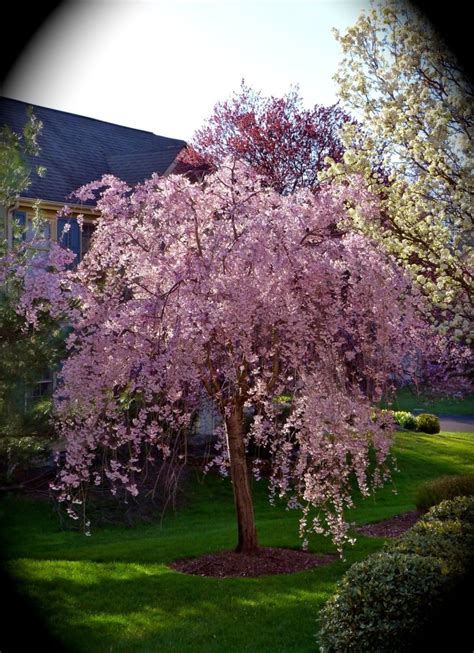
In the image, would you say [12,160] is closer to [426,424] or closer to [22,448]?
[22,448]

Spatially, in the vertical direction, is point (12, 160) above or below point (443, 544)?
above

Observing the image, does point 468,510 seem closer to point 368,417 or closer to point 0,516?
point 368,417

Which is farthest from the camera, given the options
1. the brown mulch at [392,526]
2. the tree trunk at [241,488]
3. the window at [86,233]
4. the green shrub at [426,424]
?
the green shrub at [426,424]

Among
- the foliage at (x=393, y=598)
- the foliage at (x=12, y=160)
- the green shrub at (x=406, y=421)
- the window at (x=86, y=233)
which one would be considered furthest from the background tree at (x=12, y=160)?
the green shrub at (x=406, y=421)

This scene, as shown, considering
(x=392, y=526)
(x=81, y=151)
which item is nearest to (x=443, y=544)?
(x=392, y=526)

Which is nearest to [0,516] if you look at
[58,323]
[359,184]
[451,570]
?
[58,323]

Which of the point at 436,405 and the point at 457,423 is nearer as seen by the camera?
the point at 457,423

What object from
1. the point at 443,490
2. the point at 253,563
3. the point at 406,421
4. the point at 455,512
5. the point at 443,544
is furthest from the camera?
the point at 406,421

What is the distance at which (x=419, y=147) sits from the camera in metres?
8.92

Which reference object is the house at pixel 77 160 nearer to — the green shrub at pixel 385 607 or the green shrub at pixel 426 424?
the green shrub at pixel 426 424

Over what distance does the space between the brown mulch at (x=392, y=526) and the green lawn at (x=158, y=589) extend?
1.03ft

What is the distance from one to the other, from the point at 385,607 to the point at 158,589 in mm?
3252

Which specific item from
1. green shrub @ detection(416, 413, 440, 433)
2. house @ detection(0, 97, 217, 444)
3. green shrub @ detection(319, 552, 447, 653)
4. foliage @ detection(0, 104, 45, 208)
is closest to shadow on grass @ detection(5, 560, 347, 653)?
green shrub @ detection(319, 552, 447, 653)

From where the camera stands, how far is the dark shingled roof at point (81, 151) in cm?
1738
